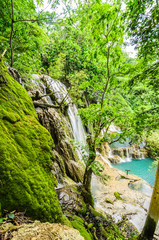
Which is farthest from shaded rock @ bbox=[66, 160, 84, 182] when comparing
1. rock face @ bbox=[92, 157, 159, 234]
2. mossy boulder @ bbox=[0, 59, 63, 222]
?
mossy boulder @ bbox=[0, 59, 63, 222]

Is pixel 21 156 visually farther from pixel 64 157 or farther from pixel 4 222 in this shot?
pixel 64 157

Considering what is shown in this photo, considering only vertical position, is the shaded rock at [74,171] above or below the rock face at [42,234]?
below

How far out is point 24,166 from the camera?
1.68m

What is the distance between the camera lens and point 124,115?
4070mm

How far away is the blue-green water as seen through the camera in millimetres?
12914

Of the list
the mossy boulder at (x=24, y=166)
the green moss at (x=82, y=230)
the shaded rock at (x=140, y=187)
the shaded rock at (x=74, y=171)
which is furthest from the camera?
the shaded rock at (x=140, y=187)

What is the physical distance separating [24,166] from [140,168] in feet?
56.1

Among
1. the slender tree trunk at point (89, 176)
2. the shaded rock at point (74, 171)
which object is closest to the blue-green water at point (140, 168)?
the shaded rock at point (74, 171)

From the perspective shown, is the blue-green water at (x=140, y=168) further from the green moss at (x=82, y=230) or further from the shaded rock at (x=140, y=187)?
the green moss at (x=82, y=230)

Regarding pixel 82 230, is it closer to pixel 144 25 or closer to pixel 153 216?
pixel 153 216

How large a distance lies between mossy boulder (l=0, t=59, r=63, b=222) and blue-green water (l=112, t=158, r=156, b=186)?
540 inches

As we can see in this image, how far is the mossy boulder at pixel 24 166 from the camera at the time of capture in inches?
54.2

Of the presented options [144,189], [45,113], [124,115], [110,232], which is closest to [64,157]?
[45,113]

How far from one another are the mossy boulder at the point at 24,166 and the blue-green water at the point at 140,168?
1372cm
